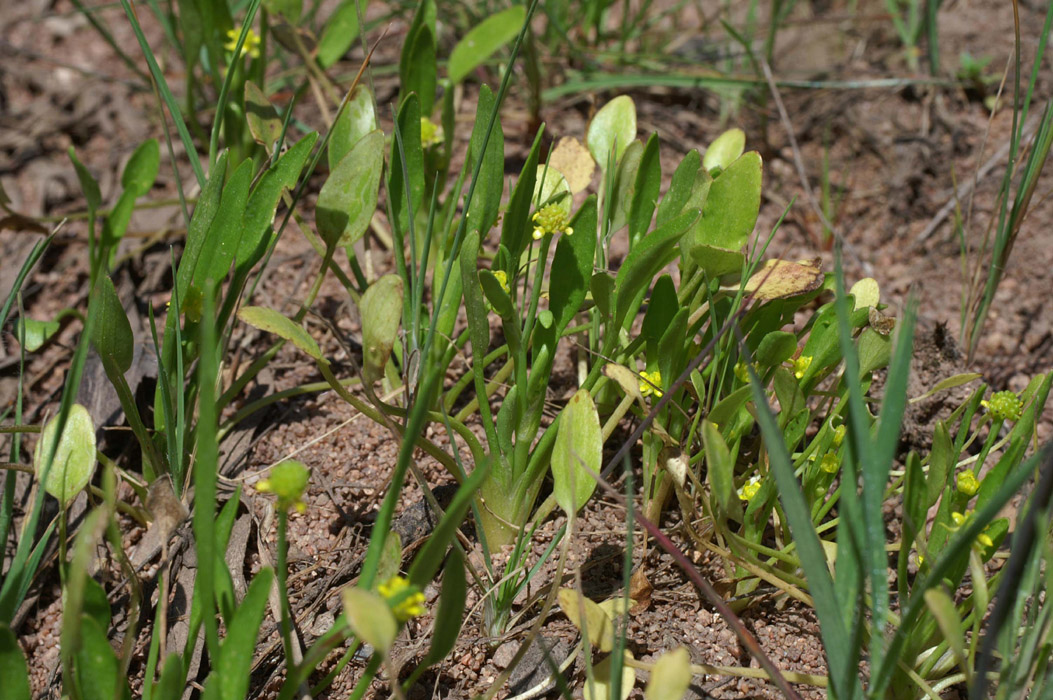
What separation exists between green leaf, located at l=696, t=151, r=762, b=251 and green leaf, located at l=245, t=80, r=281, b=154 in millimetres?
664

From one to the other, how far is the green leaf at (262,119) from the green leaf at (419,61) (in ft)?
0.69

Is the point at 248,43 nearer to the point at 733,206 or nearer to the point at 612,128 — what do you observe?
the point at 612,128

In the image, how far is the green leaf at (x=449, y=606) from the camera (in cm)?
76

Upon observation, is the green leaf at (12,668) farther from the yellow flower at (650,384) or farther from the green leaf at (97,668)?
the yellow flower at (650,384)

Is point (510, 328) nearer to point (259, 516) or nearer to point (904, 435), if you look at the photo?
point (259, 516)

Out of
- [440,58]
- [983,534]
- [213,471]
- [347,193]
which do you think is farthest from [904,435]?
[440,58]

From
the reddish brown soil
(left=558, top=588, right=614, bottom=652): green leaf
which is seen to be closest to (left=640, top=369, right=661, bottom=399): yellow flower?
the reddish brown soil

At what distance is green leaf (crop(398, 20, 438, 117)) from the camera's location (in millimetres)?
1362

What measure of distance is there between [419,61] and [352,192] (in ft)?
1.15

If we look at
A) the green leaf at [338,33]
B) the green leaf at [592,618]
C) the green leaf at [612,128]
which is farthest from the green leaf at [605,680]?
the green leaf at [338,33]

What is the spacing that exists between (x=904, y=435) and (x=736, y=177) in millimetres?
539

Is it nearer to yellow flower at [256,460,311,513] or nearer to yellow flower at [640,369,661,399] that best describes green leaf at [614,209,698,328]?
yellow flower at [640,369,661,399]

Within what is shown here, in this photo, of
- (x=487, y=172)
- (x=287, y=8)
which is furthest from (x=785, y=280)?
(x=287, y=8)

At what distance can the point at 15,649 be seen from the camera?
79cm
